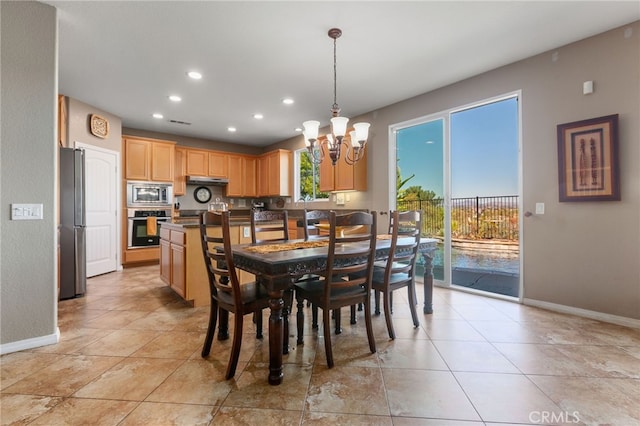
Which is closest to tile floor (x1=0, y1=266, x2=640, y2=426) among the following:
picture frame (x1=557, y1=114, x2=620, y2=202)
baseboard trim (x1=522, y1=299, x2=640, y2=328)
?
baseboard trim (x1=522, y1=299, x2=640, y2=328)

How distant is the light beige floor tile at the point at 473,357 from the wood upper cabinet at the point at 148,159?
534cm

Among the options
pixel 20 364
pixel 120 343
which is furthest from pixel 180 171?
pixel 20 364

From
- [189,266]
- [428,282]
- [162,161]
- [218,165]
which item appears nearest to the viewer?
[428,282]

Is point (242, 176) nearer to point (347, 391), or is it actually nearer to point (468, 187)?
point (468, 187)

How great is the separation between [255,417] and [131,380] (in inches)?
34.6

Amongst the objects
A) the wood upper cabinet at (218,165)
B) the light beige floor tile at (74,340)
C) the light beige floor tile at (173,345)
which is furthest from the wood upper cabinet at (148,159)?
the light beige floor tile at (173,345)

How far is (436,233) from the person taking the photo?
157 inches

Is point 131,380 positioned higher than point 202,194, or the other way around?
point 202,194

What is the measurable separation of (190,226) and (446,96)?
3.51 metres

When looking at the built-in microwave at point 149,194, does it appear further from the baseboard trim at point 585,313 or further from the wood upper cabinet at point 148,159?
the baseboard trim at point 585,313

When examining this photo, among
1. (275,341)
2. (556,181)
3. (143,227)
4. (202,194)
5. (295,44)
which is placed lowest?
(275,341)

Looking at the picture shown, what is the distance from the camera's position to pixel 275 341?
1.72 metres

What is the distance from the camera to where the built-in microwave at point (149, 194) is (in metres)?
5.11

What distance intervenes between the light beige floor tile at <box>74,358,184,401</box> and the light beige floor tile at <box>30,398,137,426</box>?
50 mm
